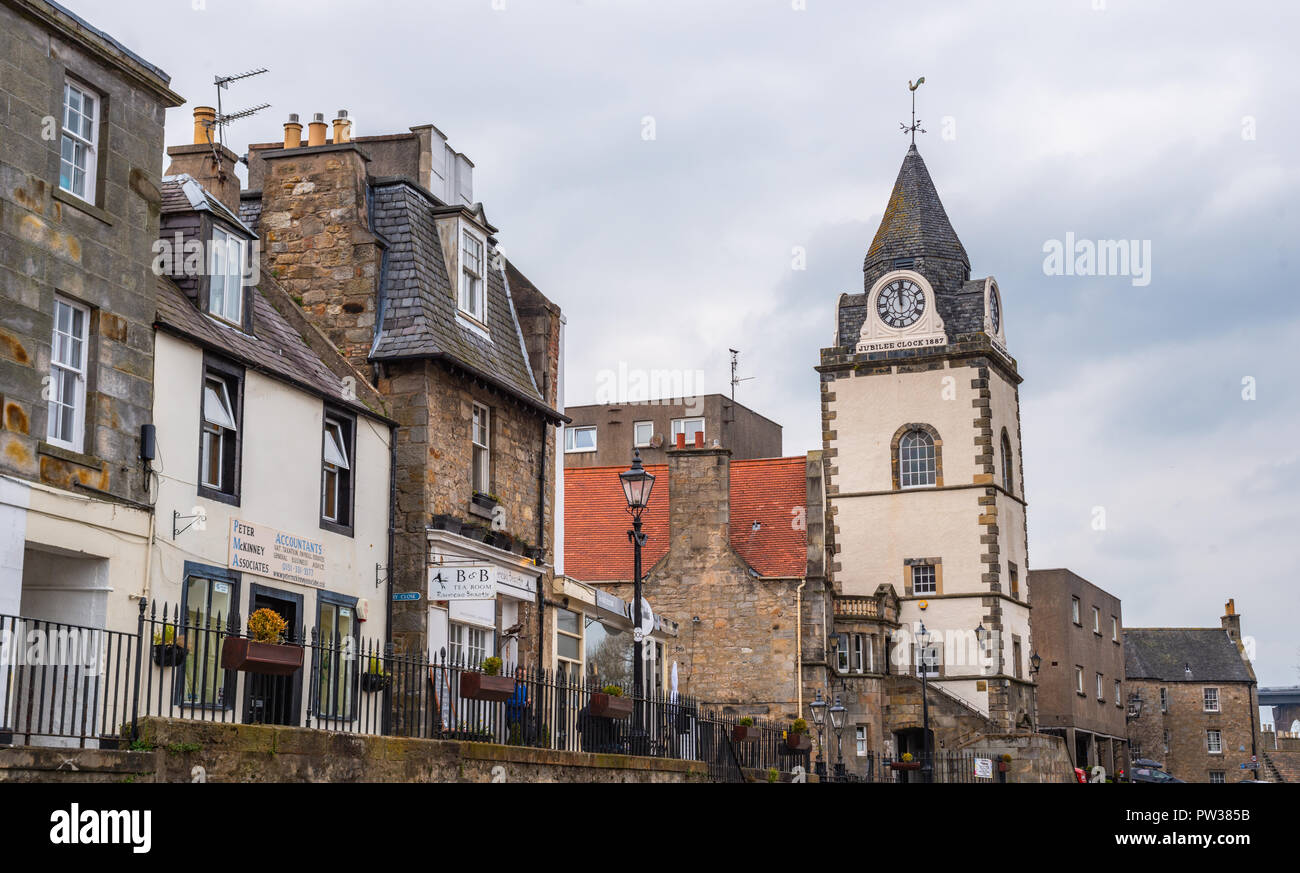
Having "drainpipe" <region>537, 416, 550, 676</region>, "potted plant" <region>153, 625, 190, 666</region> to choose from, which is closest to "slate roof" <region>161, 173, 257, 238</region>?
"potted plant" <region>153, 625, 190, 666</region>

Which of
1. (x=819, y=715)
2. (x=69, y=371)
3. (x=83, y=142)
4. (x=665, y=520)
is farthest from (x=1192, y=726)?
(x=83, y=142)

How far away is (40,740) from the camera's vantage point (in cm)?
1566

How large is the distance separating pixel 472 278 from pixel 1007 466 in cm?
3265

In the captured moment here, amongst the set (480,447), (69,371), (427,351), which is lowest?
(69,371)

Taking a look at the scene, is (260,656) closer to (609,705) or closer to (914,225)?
(609,705)

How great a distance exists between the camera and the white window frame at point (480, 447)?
24.2 m

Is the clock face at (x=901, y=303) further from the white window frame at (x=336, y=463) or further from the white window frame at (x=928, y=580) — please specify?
the white window frame at (x=336, y=463)

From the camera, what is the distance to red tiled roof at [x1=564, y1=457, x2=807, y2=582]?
140ft

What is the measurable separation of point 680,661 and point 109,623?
2573 cm

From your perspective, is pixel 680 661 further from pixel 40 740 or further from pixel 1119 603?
pixel 1119 603

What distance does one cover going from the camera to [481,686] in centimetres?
1780

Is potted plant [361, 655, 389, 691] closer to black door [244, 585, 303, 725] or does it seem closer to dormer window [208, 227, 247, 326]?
black door [244, 585, 303, 725]

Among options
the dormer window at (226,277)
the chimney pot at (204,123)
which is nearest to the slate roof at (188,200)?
the dormer window at (226,277)

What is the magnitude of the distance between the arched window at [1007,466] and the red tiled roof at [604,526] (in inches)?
505
